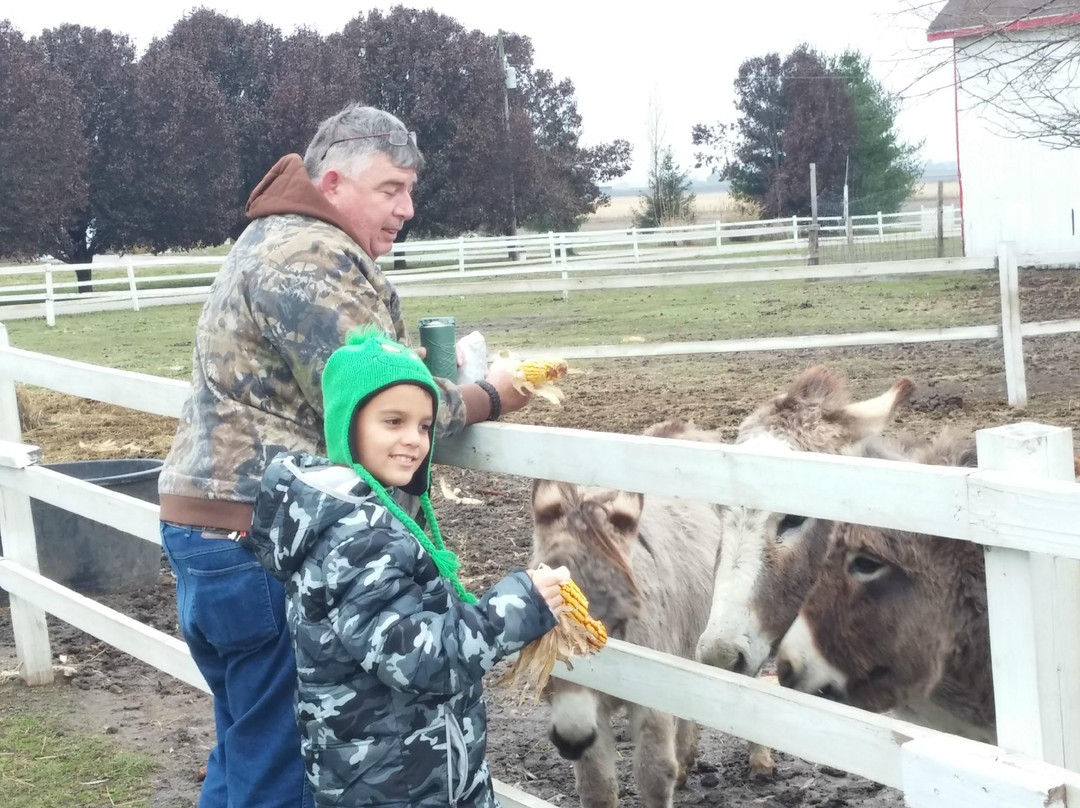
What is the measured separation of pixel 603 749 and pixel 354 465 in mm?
2069

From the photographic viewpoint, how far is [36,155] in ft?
122

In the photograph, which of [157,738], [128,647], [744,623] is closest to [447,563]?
[744,623]

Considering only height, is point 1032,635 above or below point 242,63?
below

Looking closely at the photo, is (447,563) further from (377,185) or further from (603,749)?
(603,749)

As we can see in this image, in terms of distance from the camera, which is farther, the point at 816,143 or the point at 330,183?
the point at 816,143

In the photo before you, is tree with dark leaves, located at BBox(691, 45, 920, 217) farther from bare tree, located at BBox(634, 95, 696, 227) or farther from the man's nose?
the man's nose

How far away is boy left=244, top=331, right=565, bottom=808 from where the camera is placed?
7.30 feet

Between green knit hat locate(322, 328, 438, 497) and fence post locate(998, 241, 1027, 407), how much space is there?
826 cm

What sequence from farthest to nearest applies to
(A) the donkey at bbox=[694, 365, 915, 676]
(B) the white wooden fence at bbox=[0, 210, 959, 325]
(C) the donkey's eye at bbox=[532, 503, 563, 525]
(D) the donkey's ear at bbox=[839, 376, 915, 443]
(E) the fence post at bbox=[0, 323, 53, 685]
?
(B) the white wooden fence at bbox=[0, 210, 959, 325], (E) the fence post at bbox=[0, 323, 53, 685], (C) the donkey's eye at bbox=[532, 503, 563, 525], (D) the donkey's ear at bbox=[839, 376, 915, 443], (A) the donkey at bbox=[694, 365, 915, 676]

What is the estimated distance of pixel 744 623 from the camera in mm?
3293

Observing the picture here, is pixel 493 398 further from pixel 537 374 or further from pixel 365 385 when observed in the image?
pixel 365 385

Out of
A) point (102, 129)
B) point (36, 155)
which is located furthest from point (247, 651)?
point (102, 129)

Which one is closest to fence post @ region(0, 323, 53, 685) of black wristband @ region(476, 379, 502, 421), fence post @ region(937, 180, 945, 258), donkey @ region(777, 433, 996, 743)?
black wristband @ region(476, 379, 502, 421)

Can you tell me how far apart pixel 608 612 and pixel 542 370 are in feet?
4.55
